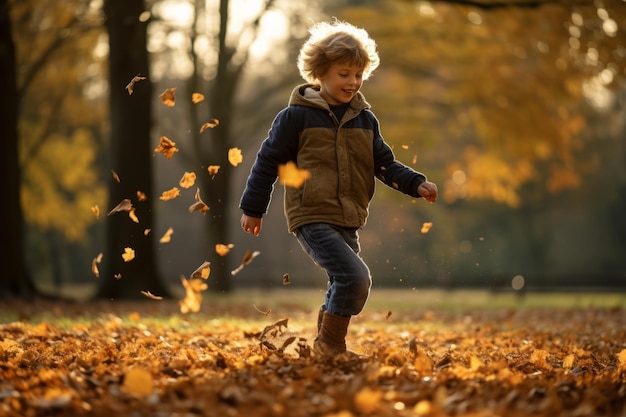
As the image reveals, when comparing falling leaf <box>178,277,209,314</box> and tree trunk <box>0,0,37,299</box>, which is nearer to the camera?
falling leaf <box>178,277,209,314</box>

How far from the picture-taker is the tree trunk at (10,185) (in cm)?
1397

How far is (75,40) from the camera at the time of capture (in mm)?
18734

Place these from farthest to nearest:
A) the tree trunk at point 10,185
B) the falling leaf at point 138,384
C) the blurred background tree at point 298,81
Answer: the blurred background tree at point 298,81, the tree trunk at point 10,185, the falling leaf at point 138,384

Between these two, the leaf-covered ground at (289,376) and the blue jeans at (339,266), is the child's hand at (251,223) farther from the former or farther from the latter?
the leaf-covered ground at (289,376)

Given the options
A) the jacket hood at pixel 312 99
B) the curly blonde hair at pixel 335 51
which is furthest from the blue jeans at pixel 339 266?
the curly blonde hair at pixel 335 51

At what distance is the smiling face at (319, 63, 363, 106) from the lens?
535 cm

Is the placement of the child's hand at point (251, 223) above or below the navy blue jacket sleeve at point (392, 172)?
below

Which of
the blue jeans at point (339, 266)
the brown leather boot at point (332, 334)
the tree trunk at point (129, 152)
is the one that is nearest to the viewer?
the blue jeans at point (339, 266)

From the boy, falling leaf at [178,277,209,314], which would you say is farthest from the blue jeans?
falling leaf at [178,277,209,314]

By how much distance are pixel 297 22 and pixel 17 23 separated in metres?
5.93

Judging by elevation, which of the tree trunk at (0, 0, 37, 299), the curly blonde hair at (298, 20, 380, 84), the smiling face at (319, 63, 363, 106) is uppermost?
the curly blonde hair at (298, 20, 380, 84)

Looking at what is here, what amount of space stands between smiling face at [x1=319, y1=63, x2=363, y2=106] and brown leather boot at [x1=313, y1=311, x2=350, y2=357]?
4.26ft

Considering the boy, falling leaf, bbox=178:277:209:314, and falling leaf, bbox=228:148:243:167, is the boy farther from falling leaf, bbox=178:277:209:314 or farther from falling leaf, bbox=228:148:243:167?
falling leaf, bbox=228:148:243:167

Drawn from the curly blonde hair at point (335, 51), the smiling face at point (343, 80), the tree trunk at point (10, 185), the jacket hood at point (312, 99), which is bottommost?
the tree trunk at point (10, 185)
